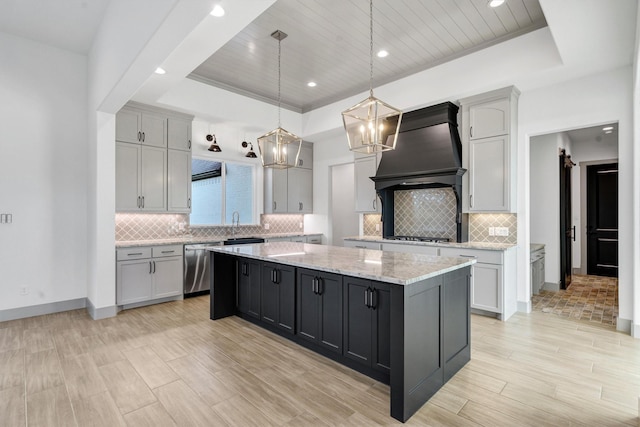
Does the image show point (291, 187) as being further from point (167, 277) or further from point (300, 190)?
point (167, 277)

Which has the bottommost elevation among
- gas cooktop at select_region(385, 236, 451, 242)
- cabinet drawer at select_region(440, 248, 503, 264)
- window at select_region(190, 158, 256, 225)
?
cabinet drawer at select_region(440, 248, 503, 264)

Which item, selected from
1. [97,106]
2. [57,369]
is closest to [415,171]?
[97,106]

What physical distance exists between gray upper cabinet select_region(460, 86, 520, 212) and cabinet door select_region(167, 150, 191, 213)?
4252 millimetres

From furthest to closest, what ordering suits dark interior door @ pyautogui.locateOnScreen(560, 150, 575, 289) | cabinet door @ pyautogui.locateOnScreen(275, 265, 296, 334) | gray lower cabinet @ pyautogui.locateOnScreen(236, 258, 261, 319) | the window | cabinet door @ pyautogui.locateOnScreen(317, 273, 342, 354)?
the window
dark interior door @ pyautogui.locateOnScreen(560, 150, 575, 289)
gray lower cabinet @ pyautogui.locateOnScreen(236, 258, 261, 319)
cabinet door @ pyautogui.locateOnScreen(275, 265, 296, 334)
cabinet door @ pyautogui.locateOnScreen(317, 273, 342, 354)

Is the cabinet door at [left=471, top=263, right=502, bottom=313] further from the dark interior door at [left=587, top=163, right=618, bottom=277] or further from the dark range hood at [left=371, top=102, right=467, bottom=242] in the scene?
the dark interior door at [left=587, top=163, right=618, bottom=277]

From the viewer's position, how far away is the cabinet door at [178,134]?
199 inches

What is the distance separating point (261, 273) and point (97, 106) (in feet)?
9.73

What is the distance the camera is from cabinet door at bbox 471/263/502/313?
13.1ft

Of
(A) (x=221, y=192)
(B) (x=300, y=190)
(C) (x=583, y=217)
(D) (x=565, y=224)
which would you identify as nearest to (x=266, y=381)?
(A) (x=221, y=192)

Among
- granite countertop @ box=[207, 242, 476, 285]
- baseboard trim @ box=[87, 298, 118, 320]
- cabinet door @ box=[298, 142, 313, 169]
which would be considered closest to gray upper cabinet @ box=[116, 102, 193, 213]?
baseboard trim @ box=[87, 298, 118, 320]

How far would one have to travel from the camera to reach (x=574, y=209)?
23.2 feet

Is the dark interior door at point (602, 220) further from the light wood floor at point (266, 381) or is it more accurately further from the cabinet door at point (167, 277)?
the cabinet door at point (167, 277)

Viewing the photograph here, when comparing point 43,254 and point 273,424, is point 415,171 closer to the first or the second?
point 273,424

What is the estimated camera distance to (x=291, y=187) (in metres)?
6.78
